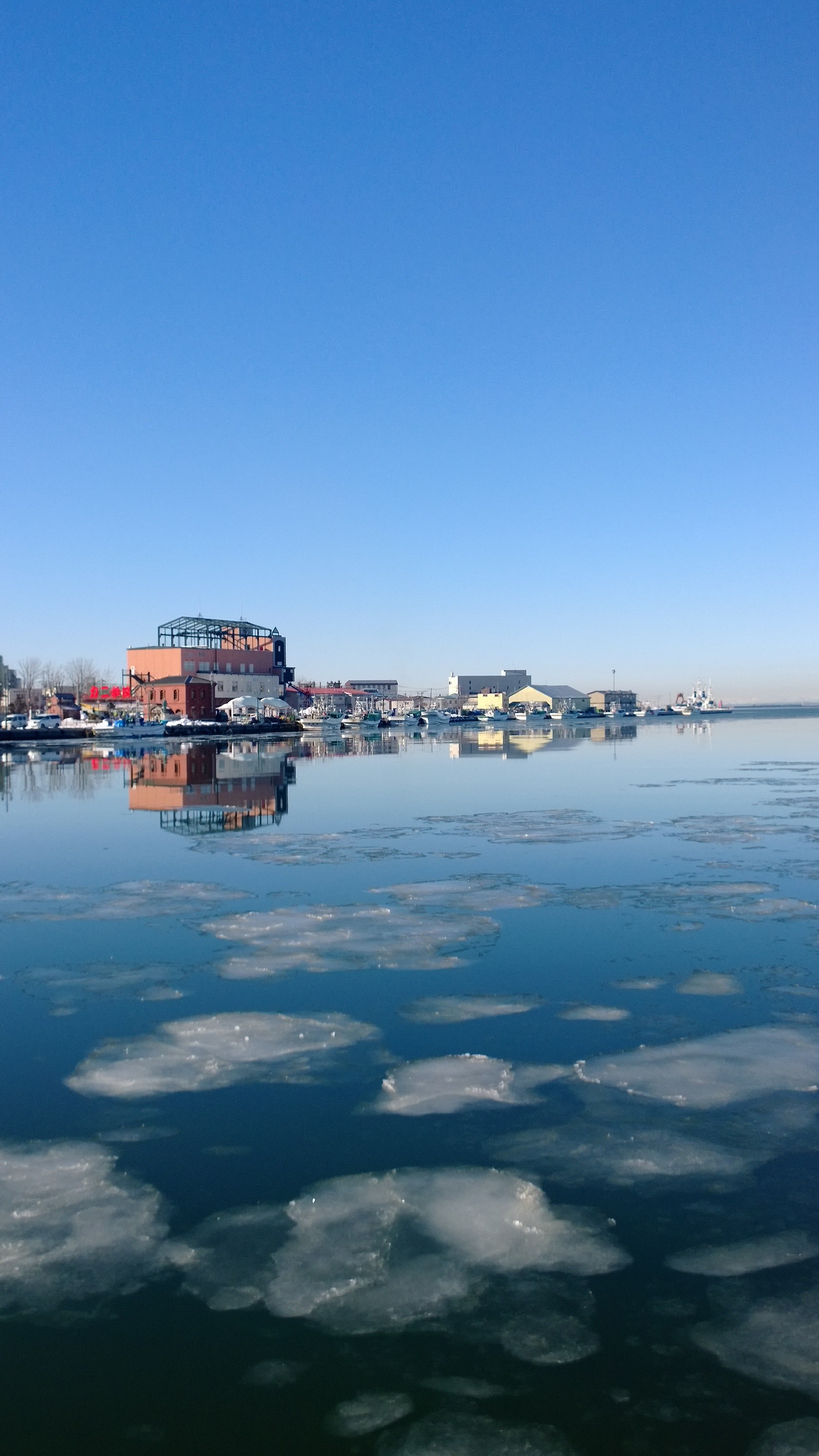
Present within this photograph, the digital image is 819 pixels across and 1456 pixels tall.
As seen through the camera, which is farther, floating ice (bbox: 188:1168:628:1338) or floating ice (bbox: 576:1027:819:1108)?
floating ice (bbox: 576:1027:819:1108)

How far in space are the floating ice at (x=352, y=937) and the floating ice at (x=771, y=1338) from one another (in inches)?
205

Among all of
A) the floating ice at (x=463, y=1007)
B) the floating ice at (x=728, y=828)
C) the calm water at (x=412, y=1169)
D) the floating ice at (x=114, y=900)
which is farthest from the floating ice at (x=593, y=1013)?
the floating ice at (x=728, y=828)

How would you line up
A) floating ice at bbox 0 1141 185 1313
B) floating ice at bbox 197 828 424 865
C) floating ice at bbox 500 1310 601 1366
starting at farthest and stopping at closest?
floating ice at bbox 197 828 424 865 → floating ice at bbox 0 1141 185 1313 → floating ice at bbox 500 1310 601 1366

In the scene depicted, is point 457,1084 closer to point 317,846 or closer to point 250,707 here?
point 317,846

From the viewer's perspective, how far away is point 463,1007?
7.80 m

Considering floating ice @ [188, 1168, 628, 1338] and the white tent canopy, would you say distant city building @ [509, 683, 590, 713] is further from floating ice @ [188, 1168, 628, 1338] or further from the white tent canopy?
floating ice @ [188, 1168, 628, 1338]

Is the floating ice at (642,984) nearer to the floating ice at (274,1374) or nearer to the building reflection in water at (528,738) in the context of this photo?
the floating ice at (274,1374)

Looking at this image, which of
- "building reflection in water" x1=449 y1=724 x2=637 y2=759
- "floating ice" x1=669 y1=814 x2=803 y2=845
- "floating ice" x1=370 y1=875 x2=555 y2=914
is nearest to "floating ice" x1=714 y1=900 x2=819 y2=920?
"floating ice" x1=370 y1=875 x2=555 y2=914

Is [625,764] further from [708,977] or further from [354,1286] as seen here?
[354,1286]

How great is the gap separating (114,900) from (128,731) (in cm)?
6160

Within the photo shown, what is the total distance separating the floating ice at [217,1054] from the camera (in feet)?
20.9

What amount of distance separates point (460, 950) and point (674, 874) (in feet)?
16.5

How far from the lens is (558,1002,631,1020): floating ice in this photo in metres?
7.49

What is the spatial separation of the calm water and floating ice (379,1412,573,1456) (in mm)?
12
